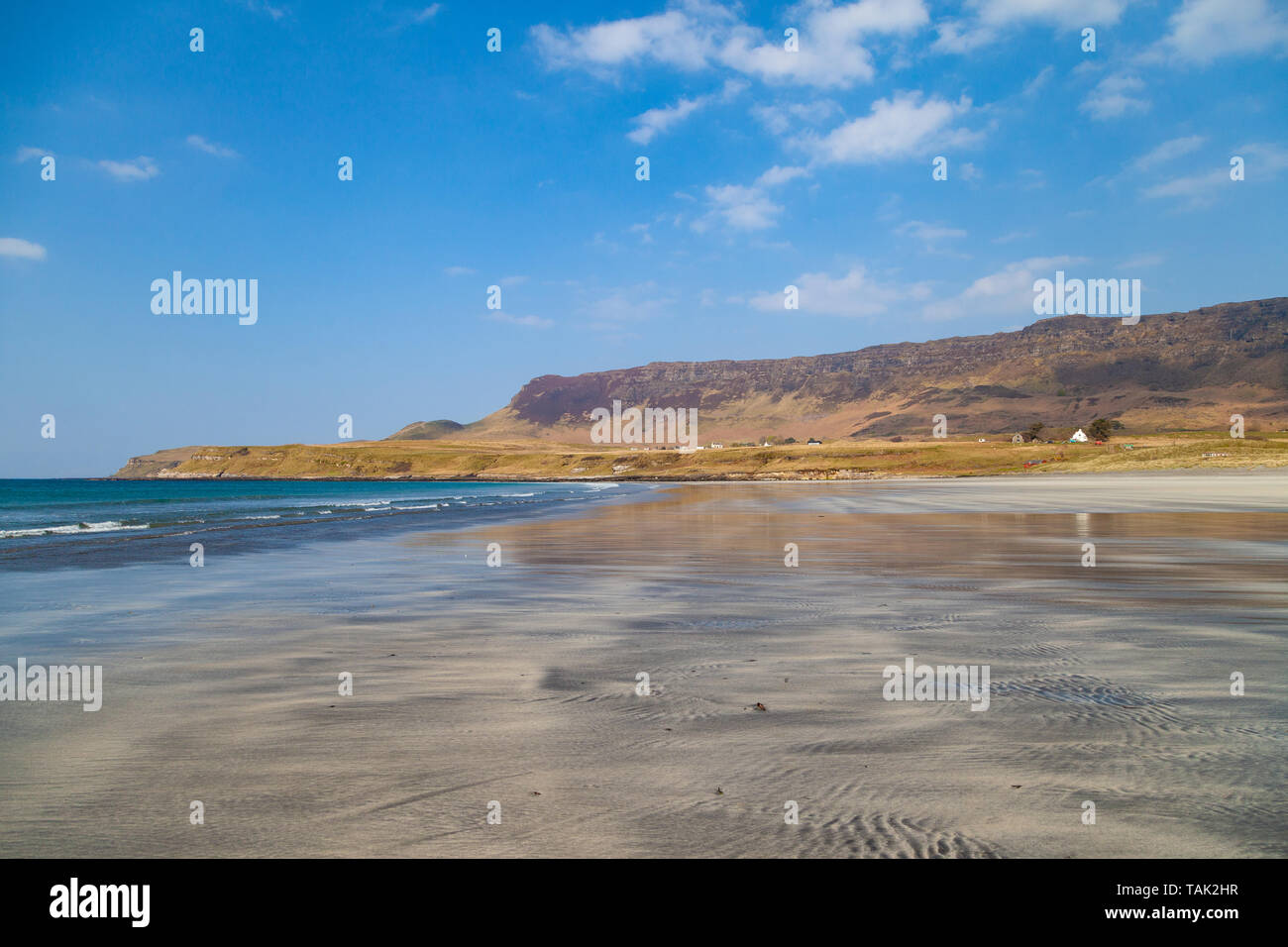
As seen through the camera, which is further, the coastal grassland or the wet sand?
the coastal grassland

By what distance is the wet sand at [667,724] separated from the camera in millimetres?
4129

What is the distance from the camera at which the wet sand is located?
4129mm

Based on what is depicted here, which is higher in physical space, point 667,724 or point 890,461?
point 890,461

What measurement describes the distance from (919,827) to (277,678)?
6.37 m

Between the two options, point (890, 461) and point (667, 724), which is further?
point (890, 461)

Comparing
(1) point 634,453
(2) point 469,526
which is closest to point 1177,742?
(2) point 469,526

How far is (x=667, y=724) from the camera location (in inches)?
235

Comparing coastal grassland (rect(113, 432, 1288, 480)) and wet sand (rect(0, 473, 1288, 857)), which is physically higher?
coastal grassland (rect(113, 432, 1288, 480))

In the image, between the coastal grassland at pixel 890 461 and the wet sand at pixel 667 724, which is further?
the coastal grassland at pixel 890 461
